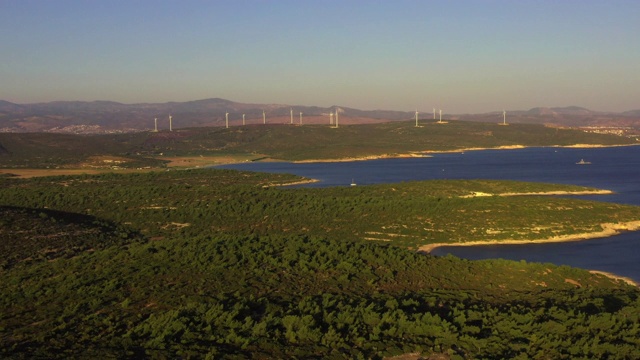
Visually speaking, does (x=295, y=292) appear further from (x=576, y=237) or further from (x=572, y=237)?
(x=576, y=237)

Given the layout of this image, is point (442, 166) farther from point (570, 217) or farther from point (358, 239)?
point (358, 239)

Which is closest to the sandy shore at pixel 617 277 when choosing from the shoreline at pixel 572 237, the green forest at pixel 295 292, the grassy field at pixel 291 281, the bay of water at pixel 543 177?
the bay of water at pixel 543 177

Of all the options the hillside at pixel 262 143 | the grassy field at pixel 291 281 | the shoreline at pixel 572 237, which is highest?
the hillside at pixel 262 143

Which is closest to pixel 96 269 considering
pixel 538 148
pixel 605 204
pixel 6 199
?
pixel 6 199

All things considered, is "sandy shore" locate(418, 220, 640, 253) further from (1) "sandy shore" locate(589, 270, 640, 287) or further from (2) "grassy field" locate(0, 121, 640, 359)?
(1) "sandy shore" locate(589, 270, 640, 287)

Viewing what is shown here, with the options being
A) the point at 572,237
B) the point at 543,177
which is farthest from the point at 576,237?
the point at 543,177

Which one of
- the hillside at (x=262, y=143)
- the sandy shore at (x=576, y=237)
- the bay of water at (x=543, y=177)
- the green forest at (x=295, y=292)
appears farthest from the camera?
the hillside at (x=262, y=143)

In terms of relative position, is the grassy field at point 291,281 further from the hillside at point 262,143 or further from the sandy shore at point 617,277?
the hillside at point 262,143
